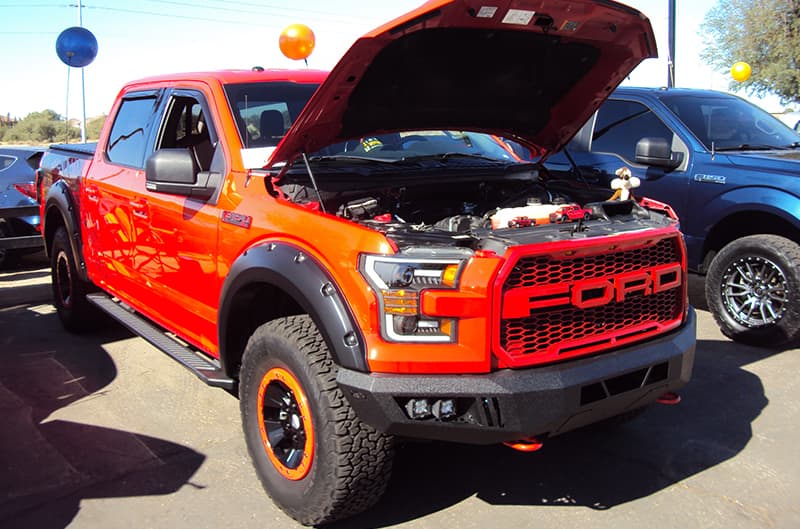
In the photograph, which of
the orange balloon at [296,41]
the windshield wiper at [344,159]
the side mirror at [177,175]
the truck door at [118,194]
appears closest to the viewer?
the side mirror at [177,175]

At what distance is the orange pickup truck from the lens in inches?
107

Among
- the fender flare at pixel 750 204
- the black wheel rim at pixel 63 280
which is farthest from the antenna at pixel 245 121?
the fender flare at pixel 750 204

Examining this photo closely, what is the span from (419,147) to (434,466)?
5.91 feet

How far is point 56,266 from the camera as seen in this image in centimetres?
636

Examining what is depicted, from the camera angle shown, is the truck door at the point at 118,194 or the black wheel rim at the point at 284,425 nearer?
the black wheel rim at the point at 284,425

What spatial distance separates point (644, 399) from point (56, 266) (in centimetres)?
518

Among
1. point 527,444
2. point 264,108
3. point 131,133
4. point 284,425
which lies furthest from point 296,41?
point 527,444

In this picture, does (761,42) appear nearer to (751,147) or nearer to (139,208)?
(751,147)

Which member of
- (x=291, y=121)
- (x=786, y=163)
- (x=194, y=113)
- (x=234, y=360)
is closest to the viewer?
(x=234, y=360)

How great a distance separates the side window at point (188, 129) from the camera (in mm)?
4031

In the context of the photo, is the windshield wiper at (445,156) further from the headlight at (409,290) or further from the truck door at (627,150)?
the truck door at (627,150)

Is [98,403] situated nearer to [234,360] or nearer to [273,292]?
[234,360]

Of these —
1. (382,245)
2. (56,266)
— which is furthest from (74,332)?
(382,245)

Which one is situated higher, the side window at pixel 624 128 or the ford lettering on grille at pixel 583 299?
the side window at pixel 624 128
